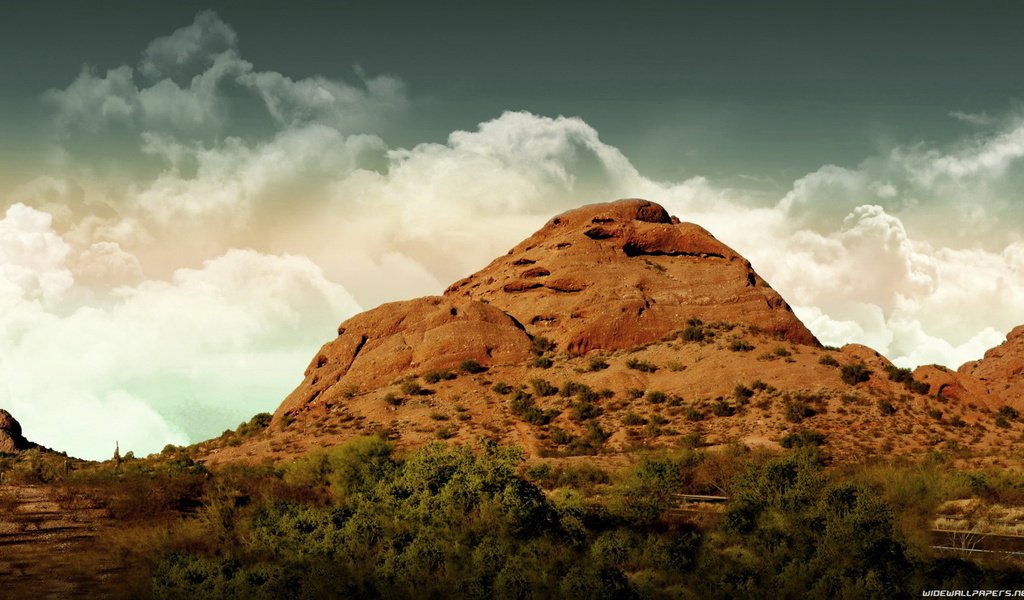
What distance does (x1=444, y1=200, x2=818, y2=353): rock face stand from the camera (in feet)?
192

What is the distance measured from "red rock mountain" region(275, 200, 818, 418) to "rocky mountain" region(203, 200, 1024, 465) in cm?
14

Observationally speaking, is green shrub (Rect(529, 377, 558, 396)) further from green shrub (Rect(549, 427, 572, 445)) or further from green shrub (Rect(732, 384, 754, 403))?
green shrub (Rect(732, 384, 754, 403))

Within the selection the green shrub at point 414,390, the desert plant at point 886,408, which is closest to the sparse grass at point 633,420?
the green shrub at point 414,390

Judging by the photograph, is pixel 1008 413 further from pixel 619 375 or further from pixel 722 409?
pixel 619 375

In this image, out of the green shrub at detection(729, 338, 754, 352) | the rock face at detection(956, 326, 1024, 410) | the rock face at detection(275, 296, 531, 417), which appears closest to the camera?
the green shrub at detection(729, 338, 754, 352)

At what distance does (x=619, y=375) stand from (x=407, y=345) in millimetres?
15561

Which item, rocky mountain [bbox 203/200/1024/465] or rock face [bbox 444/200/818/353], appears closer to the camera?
rocky mountain [bbox 203/200/1024/465]

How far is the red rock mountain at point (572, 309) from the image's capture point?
56219mm

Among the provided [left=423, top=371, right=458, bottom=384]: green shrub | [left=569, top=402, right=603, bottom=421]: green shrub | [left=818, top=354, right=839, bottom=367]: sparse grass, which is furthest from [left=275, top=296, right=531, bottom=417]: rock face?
[left=818, top=354, right=839, bottom=367]: sparse grass

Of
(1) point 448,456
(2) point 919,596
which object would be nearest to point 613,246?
(1) point 448,456

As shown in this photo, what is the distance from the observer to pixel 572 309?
197 feet

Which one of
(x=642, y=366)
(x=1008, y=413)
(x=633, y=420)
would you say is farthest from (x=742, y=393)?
(x=1008, y=413)

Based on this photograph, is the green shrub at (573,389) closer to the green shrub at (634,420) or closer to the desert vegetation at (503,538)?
the green shrub at (634,420)

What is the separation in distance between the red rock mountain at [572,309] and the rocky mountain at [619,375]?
137 millimetres
